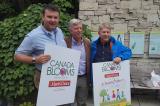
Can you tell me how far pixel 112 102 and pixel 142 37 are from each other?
2344 mm

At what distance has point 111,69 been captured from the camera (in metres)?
4.23

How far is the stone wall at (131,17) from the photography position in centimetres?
636

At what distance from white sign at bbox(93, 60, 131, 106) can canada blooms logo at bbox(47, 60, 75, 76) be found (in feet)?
1.50

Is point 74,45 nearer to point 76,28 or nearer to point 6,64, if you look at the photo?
point 76,28

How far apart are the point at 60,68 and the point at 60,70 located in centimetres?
2

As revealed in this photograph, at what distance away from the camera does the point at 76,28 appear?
3926 mm

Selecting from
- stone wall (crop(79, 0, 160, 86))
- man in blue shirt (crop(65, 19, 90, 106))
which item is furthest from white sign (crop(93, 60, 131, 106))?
stone wall (crop(79, 0, 160, 86))

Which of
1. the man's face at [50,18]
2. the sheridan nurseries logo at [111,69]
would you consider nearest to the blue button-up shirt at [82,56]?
the sheridan nurseries logo at [111,69]

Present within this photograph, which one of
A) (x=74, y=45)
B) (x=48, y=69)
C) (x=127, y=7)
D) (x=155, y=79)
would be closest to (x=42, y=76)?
(x=48, y=69)

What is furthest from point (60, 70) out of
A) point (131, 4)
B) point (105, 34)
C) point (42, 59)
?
point (131, 4)

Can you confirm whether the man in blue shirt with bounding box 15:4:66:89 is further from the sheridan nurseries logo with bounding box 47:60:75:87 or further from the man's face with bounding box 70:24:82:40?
the man's face with bounding box 70:24:82:40

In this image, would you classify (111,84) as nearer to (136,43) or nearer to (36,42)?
(36,42)

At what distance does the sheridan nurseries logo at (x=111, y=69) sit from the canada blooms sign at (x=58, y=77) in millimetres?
517

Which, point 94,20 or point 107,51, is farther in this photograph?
point 94,20
